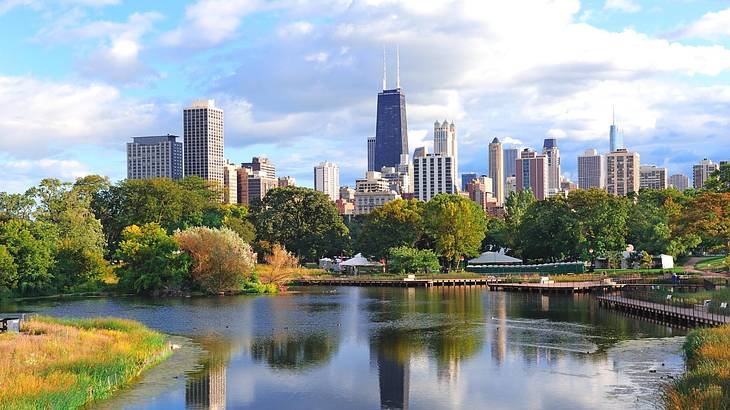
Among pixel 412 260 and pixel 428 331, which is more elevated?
pixel 412 260

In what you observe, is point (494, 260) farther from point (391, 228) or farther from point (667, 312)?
point (667, 312)

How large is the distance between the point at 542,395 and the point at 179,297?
44.9m

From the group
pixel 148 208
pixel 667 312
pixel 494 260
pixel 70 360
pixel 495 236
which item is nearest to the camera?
pixel 70 360

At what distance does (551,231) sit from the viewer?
82.6 m

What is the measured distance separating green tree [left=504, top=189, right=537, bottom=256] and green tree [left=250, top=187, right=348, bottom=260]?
2055 centimetres

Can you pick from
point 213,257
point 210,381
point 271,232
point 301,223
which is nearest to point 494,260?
point 301,223

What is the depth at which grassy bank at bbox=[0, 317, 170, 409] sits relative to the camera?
20.6m

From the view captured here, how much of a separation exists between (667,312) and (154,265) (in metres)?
42.4

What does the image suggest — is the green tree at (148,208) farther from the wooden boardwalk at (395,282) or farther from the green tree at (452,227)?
the green tree at (452,227)

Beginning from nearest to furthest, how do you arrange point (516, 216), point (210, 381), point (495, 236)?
point (210, 381)
point (495, 236)
point (516, 216)

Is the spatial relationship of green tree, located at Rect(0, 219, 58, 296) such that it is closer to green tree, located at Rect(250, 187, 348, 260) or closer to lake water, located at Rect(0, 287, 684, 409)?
lake water, located at Rect(0, 287, 684, 409)

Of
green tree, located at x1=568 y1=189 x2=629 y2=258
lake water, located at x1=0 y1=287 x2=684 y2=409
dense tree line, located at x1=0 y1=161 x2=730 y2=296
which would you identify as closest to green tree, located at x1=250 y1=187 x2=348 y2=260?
dense tree line, located at x1=0 y1=161 x2=730 y2=296

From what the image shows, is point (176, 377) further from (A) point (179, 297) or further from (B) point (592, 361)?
A: (A) point (179, 297)

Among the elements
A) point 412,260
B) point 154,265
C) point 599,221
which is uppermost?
point 599,221
